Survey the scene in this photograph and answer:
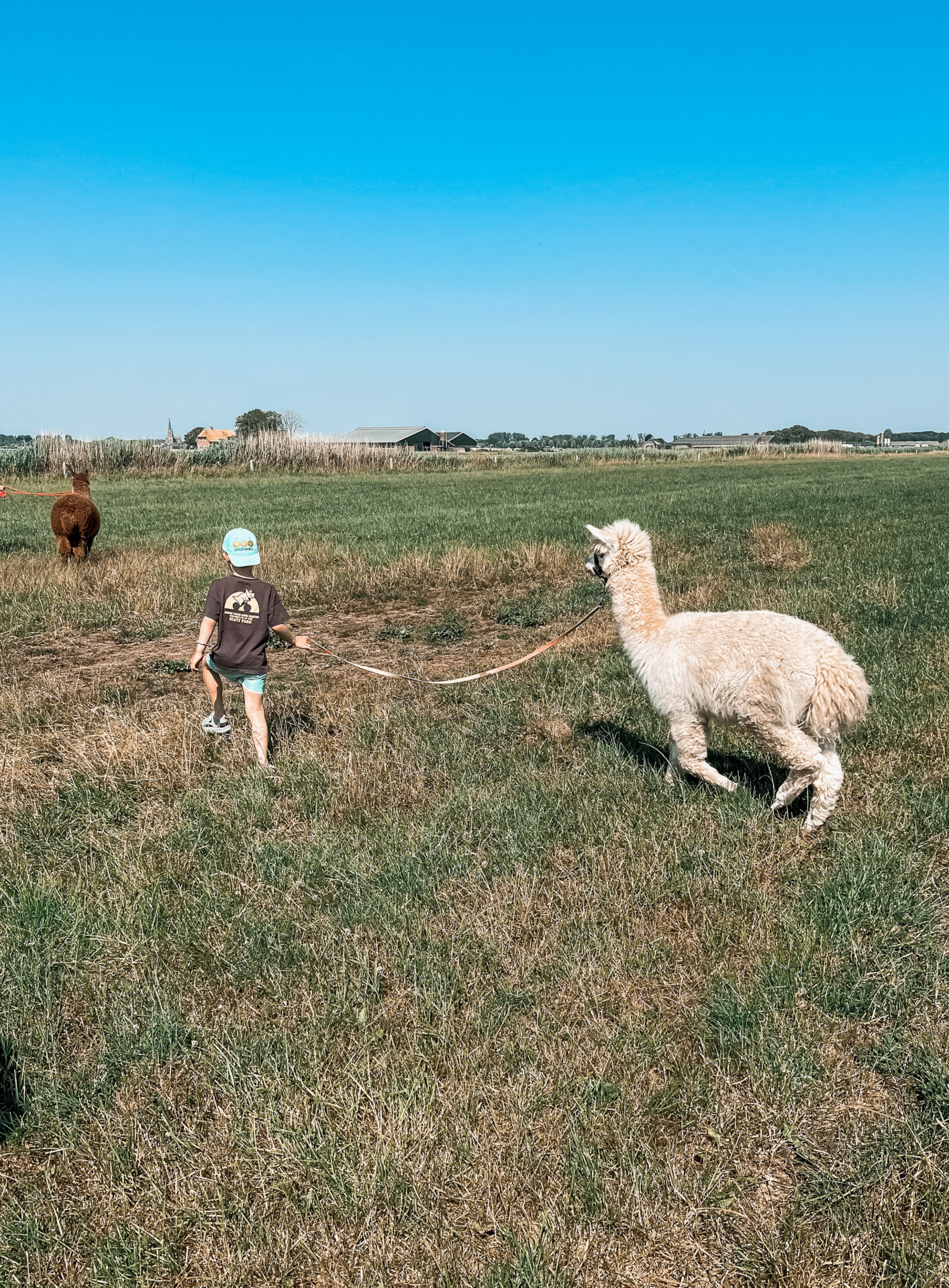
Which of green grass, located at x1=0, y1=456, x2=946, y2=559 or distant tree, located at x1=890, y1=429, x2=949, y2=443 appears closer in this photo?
green grass, located at x1=0, y1=456, x2=946, y2=559

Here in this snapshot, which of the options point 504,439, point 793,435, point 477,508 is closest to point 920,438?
point 793,435

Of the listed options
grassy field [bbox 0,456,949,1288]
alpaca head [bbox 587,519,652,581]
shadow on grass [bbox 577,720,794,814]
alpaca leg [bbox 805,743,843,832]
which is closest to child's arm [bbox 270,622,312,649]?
grassy field [bbox 0,456,949,1288]

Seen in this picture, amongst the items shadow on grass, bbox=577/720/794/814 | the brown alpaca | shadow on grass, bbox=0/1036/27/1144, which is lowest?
shadow on grass, bbox=0/1036/27/1144

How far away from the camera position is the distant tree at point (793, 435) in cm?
15162

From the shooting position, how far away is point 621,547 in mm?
5887

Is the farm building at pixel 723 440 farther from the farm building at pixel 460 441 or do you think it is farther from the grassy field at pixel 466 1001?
the grassy field at pixel 466 1001

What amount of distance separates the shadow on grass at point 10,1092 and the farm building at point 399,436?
95.8m

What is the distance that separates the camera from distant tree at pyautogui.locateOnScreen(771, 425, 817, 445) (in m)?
152

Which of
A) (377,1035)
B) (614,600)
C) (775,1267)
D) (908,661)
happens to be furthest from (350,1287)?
(908,661)

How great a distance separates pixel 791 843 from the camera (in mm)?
4621

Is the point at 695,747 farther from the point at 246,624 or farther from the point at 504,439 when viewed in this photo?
the point at 504,439

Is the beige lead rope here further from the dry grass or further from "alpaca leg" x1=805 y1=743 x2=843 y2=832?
the dry grass

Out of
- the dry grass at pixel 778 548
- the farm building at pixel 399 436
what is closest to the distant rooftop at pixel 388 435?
the farm building at pixel 399 436

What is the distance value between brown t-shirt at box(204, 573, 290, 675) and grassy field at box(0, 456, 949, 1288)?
76cm
